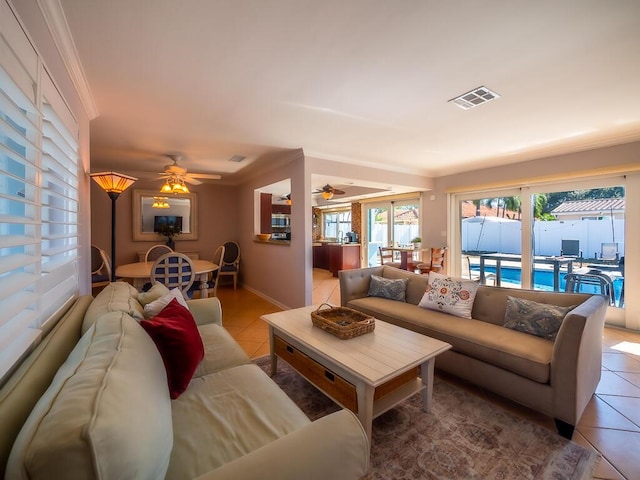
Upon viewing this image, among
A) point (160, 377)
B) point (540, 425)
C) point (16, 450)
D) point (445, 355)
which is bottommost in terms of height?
point (540, 425)

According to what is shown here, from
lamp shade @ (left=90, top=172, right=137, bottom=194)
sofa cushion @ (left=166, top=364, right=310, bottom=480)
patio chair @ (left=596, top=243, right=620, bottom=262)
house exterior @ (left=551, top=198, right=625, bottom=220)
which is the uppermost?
lamp shade @ (left=90, top=172, right=137, bottom=194)

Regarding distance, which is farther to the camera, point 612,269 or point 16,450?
point 612,269

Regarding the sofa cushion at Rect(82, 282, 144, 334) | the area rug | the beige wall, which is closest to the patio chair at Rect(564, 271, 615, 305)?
the area rug

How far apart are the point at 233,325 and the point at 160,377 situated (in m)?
2.63

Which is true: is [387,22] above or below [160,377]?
above

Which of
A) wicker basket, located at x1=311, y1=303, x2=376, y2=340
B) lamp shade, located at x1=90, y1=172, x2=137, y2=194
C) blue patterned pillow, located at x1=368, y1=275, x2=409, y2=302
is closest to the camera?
wicker basket, located at x1=311, y1=303, x2=376, y2=340

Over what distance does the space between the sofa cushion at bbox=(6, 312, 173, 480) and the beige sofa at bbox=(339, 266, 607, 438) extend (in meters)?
2.05

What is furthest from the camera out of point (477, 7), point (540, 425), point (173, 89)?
point (173, 89)

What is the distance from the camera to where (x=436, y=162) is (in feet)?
15.4

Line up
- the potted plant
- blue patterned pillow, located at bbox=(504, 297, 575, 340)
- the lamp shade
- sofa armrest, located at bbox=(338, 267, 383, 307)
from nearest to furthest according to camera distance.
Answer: blue patterned pillow, located at bbox=(504, 297, 575, 340), the lamp shade, sofa armrest, located at bbox=(338, 267, 383, 307), the potted plant

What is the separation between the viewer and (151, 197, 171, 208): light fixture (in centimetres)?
510

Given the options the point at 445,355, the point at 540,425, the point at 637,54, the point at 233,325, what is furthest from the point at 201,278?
the point at 637,54

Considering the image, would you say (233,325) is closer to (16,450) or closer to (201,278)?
(201,278)

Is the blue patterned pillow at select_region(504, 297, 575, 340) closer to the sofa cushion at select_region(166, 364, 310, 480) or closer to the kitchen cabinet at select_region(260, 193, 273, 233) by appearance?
the sofa cushion at select_region(166, 364, 310, 480)
